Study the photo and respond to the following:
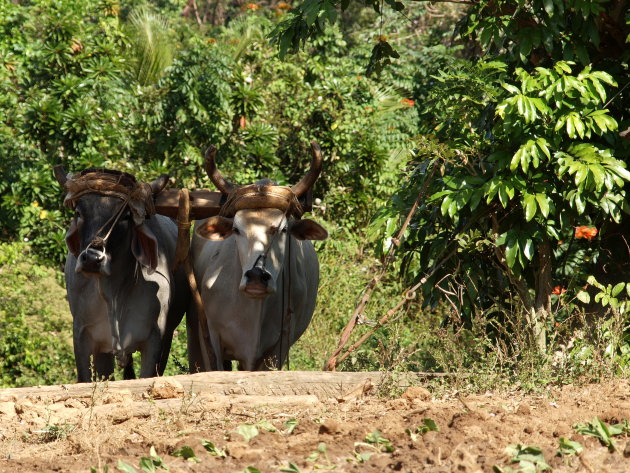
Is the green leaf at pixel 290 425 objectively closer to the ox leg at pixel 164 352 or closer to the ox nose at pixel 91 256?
the ox nose at pixel 91 256

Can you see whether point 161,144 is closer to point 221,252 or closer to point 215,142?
point 215,142

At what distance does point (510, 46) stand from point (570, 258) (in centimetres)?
160

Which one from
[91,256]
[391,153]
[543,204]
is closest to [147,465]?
[91,256]

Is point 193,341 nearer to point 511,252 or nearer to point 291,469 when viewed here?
point 511,252

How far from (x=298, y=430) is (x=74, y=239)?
2.74m

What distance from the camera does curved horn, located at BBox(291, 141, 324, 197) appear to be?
6879 mm

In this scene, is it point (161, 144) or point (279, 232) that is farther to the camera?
point (161, 144)

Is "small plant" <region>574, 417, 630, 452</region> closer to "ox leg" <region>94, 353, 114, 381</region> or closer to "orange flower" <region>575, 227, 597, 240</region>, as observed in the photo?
"orange flower" <region>575, 227, 597, 240</region>

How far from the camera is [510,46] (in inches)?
290

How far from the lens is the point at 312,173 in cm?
698

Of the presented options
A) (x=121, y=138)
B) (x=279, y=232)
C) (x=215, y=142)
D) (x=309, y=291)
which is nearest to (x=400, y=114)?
(x=215, y=142)

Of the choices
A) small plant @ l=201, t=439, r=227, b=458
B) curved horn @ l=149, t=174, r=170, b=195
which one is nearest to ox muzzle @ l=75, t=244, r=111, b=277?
→ curved horn @ l=149, t=174, r=170, b=195

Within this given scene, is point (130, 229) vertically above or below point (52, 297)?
above

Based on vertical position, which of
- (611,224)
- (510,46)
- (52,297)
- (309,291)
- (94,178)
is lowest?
(52,297)
